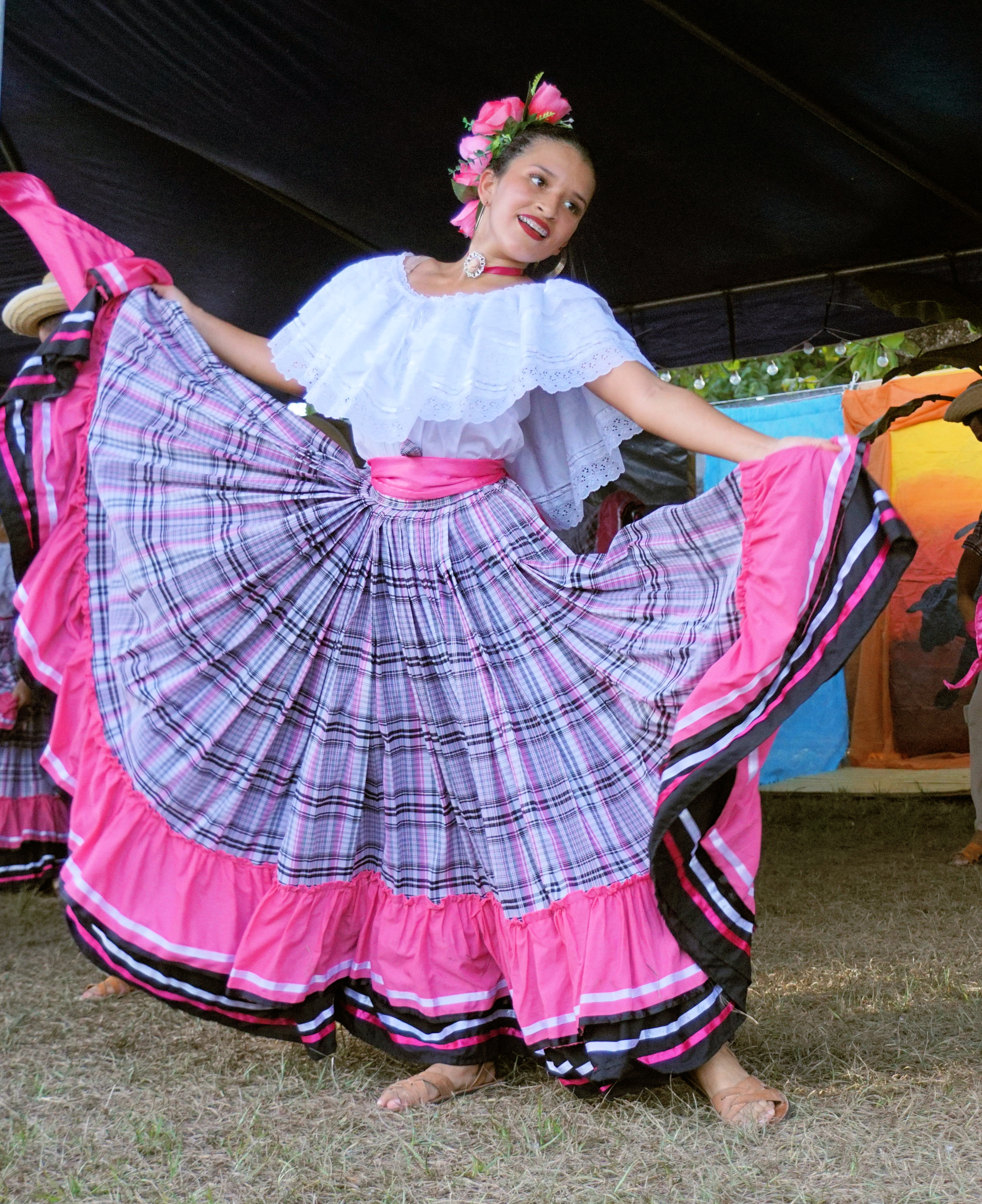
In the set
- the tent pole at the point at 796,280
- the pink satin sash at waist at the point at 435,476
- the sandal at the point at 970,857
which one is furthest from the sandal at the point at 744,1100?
the tent pole at the point at 796,280

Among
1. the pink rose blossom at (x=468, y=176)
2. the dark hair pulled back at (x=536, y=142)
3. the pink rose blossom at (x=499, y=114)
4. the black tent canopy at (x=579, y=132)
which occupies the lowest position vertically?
the pink rose blossom at (x=468, y=176)

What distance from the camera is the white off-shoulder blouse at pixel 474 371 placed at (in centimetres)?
180

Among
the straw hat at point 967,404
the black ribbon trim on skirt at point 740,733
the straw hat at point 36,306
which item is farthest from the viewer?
the straw hat at point 967,404

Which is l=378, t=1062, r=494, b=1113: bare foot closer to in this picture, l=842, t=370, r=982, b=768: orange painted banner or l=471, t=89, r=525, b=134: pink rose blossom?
l=471, t=89, r=525, b=134: pink rose blossom

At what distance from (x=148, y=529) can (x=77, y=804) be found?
479 mm

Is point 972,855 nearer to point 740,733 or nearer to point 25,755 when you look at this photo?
point 740,733

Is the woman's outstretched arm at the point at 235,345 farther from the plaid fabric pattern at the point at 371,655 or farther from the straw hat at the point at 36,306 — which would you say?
the straw hat at the point at 36,306

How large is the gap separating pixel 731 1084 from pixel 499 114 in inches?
70.3

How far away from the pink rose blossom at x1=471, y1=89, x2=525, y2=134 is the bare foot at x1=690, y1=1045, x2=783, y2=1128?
1.72 m

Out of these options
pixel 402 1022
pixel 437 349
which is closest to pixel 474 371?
pixel 437 349

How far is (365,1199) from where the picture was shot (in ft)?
4.56

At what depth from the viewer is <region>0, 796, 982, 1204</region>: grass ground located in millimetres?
1407

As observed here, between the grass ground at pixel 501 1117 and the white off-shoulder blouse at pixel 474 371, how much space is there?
3.35 feet

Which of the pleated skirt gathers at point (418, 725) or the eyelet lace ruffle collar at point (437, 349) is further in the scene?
the eyelet lace ruffle collar at point (437, 349)
